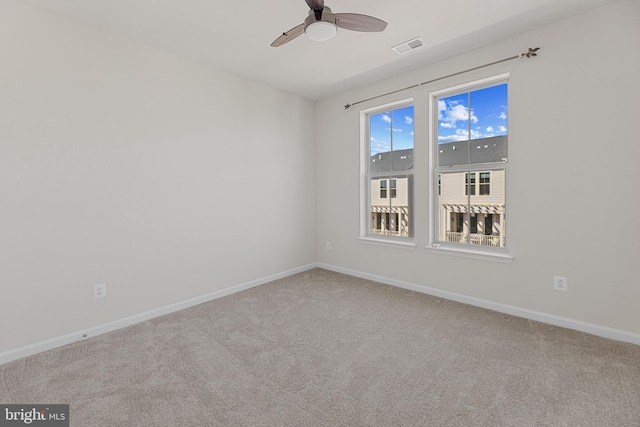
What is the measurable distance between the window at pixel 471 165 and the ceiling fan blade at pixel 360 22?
64.1 inches

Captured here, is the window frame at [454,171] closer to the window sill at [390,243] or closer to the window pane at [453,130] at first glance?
the window pane at [453,130]

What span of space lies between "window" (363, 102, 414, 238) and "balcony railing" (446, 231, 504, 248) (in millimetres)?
515

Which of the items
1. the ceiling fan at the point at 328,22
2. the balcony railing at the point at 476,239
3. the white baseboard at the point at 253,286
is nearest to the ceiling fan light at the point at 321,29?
the ceiling fan at the point at 328,22

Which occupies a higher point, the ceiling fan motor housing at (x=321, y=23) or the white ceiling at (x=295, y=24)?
the white ceiling at (x=295, y=24)

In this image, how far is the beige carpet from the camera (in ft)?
5.24

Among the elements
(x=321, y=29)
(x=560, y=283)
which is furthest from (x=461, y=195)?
Result: (x=321, y=29)

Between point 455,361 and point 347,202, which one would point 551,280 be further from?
point 347,202

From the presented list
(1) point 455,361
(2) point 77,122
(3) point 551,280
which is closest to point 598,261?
(3) point 551,280

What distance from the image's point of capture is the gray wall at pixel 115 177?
7.27 ft

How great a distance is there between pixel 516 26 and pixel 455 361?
2.93 m

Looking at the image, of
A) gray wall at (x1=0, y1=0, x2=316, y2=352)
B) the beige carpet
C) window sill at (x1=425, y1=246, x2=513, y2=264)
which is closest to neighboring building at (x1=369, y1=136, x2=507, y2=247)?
window sill at (x1=425, y1=246, x2=513, y2=264)

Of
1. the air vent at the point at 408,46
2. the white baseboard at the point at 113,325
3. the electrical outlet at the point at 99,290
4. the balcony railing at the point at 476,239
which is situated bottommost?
the white baseboard at the point at 113,325

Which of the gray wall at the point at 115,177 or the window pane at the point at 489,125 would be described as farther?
the window pane at the point at 489,125

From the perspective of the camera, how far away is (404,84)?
3.57m
